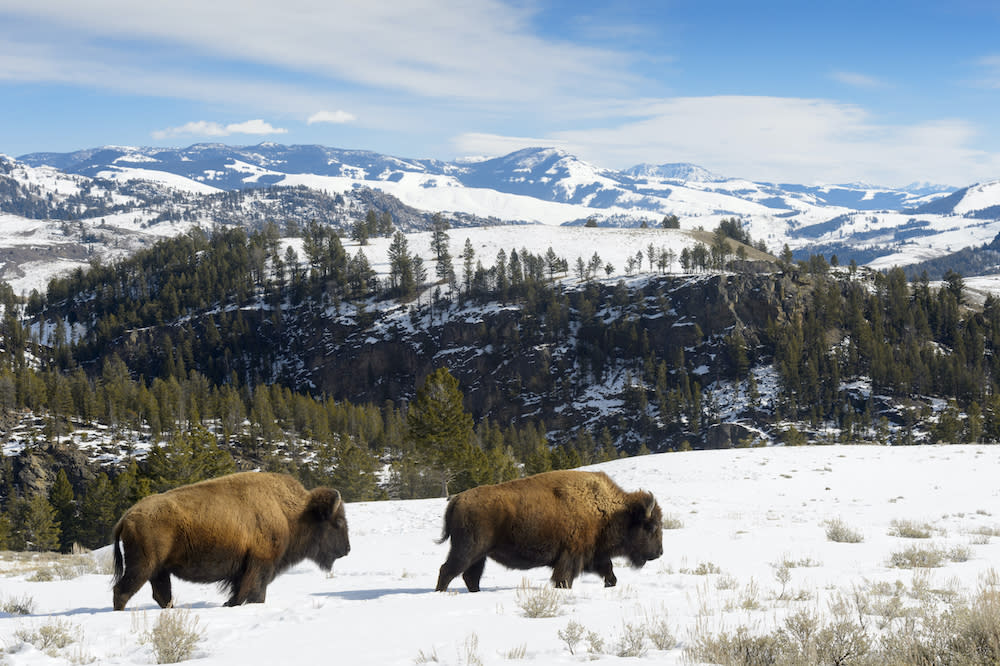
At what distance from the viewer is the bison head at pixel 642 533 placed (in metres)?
10.1

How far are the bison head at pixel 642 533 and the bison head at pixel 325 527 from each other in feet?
14.0

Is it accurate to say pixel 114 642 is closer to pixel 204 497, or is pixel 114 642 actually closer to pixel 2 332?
pixel 204 497

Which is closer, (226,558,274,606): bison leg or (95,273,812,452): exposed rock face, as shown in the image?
(226,558,274,606): bison leg

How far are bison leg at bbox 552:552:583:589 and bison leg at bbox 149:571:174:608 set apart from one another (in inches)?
204

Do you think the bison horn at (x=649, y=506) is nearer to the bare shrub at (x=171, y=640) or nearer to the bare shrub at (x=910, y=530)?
the bare shrub at (x=171, y=640)

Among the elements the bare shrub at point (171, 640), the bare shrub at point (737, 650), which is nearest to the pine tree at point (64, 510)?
the bare shrub at point (171, 640)

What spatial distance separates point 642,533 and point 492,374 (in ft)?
505

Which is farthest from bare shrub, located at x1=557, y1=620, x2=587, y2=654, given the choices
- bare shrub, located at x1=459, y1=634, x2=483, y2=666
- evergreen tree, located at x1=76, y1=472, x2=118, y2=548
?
evergreen tree, located at x1=76, y1=472, x2=118, y2=548

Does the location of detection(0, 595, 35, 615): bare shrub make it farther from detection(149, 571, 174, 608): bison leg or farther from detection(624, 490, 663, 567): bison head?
detection(624, 490, 663, 567): bison head

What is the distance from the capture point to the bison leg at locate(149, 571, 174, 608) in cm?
866

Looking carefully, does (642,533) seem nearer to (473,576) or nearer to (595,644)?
(473,576)

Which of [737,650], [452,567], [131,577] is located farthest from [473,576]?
[737,650]

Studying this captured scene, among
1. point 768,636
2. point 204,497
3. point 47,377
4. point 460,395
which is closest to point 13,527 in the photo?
point 47,377

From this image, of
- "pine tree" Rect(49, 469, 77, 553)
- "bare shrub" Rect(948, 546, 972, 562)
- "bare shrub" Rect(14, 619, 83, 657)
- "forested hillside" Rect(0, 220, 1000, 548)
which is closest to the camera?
"bare shrub" Rect(14, 619, 83, 657)
